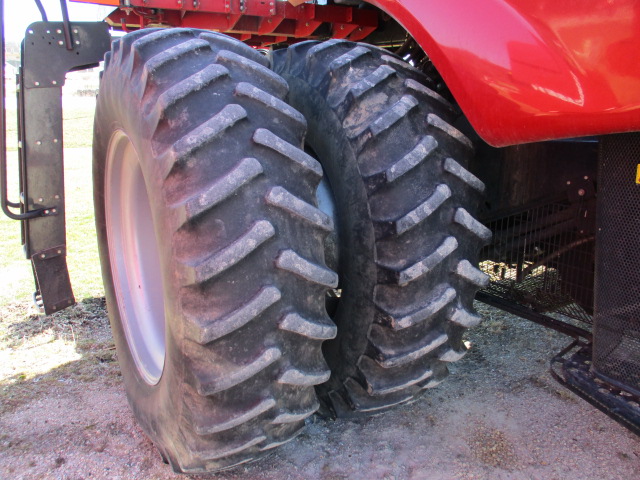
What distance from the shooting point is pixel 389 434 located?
221 cm

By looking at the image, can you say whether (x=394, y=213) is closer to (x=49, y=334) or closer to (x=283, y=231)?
(x=283, y=231)

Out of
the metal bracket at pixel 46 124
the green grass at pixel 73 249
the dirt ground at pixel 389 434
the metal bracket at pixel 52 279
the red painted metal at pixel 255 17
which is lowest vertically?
the dirt ground at pixel 389 434

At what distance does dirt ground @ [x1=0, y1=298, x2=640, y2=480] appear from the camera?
2.02m

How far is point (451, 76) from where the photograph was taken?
1446 millimetres

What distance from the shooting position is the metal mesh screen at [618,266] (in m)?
1.44

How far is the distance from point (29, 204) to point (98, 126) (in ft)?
1.68

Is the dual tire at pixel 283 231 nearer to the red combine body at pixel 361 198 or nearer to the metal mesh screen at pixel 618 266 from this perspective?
the red combine body at pixel 361 198

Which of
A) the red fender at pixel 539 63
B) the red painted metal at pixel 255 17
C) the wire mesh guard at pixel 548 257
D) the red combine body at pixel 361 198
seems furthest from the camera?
the red painted metal at pixel 255 17

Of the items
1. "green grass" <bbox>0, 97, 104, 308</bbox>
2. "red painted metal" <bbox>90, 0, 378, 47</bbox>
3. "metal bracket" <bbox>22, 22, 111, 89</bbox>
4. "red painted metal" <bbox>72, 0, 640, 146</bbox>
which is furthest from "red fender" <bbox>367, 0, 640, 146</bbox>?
"green grass" <bbox>0, 97, 104, 308</bbox>

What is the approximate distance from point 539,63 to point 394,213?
563 mm

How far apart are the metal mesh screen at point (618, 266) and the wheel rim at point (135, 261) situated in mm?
1566

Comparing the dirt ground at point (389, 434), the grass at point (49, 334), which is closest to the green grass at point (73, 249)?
the grass at point (49, 334)

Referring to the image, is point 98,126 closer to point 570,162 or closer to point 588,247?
point 570,162

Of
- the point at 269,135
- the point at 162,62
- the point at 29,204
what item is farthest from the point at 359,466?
the point at 29,204
